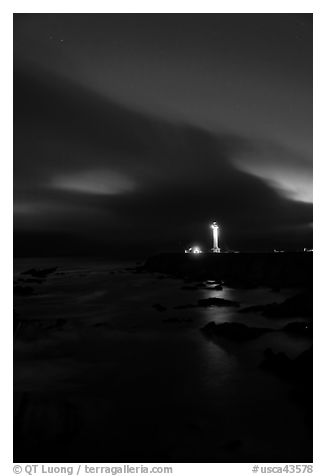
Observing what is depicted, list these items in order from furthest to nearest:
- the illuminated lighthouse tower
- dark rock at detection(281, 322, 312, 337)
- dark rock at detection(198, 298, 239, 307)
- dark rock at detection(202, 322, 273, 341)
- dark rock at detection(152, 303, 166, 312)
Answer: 1. the illuminated lighthouse tower
2. dark rock at detection(152, 303, 166, 312)
3. dark rock at detection(198, 298, 239, 307)
4. dark rock at detection(281, 322, 312, 337)
5. dark rock at detection(202, 322, 273, 341)

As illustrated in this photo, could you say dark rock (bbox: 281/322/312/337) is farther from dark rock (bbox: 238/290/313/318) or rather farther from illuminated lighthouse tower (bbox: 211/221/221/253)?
illuminated lighthouse tower (bbox: 211/221/221/253)

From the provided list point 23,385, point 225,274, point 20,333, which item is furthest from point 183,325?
point 225,274

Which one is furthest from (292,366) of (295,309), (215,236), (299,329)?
(215,236)

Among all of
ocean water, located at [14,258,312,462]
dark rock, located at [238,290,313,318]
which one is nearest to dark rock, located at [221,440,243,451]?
ocean water, located at [14,258,312,462]

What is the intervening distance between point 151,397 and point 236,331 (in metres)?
6.18

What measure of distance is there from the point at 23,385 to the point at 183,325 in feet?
30.9

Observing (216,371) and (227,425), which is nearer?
(227,425)

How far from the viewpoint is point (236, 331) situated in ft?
48.8

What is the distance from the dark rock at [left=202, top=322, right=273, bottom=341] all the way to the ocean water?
0.37 metres

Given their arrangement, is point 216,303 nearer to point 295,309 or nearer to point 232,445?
point 295,309

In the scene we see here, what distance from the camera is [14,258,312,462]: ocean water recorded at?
7.23m

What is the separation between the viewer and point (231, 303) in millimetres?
24141

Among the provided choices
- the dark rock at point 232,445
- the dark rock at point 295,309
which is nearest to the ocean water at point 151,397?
the dark rock at point 232,445
